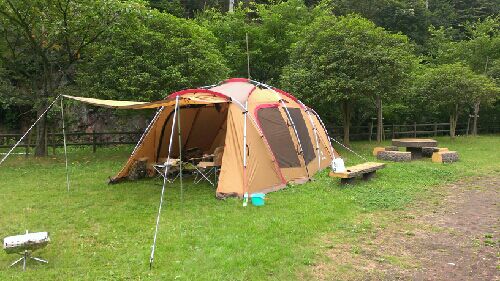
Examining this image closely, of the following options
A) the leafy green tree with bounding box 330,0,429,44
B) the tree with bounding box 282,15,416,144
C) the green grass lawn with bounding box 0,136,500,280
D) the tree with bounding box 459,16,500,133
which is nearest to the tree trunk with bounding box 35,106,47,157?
the green grass lawn with bounding box 0,136,500,280

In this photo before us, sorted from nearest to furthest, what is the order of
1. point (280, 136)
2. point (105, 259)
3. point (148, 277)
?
point (148, 277), point (105, 259), point (280, 136)

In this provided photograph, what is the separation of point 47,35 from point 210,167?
6.93 m

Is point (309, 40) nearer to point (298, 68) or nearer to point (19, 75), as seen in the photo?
point (298, 68)

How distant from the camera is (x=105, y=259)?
4945 mm

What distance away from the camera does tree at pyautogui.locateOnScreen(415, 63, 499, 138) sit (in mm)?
17297

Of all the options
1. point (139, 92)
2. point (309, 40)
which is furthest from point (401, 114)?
point (139, 92)

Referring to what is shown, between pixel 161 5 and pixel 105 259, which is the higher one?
pixel 161 5

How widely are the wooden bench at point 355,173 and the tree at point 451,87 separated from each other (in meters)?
9.95

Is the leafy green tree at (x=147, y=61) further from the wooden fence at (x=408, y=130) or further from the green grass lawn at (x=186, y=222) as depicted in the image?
the wooden fence at (x=408, y=130)

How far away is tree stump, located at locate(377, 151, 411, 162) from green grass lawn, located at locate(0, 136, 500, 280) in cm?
86

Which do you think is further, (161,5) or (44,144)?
(161,5)

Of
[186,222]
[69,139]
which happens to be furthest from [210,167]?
[69,139]

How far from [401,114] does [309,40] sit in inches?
343

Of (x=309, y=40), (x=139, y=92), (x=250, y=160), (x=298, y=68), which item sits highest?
(x=309, y=40)
